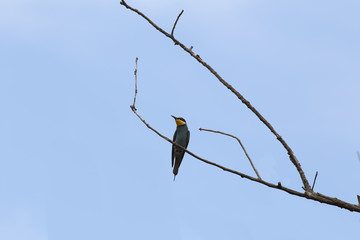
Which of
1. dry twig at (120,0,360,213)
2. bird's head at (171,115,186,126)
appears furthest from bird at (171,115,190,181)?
dry twig at (120,0,360,213)

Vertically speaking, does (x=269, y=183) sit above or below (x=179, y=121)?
below

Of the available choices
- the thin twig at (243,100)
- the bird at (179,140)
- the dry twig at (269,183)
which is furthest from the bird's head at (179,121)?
the thin twig at (243,100)

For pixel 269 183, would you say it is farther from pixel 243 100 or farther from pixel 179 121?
pixel 179 121

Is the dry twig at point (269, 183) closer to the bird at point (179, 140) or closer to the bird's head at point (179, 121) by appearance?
the bird at point (179, 140)

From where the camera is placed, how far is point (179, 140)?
11.6m

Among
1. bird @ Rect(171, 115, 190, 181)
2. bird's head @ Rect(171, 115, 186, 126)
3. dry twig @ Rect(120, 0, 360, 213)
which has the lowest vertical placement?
dry twig @ Rect(120, 0, 360, 213)

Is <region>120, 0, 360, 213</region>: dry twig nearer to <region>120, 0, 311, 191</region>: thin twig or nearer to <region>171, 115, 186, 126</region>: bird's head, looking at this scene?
<region>120, 0, 311, 191</region>: thin twig

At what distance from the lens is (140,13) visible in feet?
12.6

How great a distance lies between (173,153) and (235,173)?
8117 millimetres

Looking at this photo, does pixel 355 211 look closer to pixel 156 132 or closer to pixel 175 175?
pixel 156 132

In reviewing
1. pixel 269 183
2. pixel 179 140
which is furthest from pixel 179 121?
pixel 269 183

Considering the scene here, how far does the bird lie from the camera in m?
11.0

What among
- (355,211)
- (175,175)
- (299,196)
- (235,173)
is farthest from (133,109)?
(175,175)

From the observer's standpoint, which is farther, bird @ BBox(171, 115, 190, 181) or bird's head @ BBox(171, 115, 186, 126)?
bird's head @ BBox(171, 115, 186, 126)
